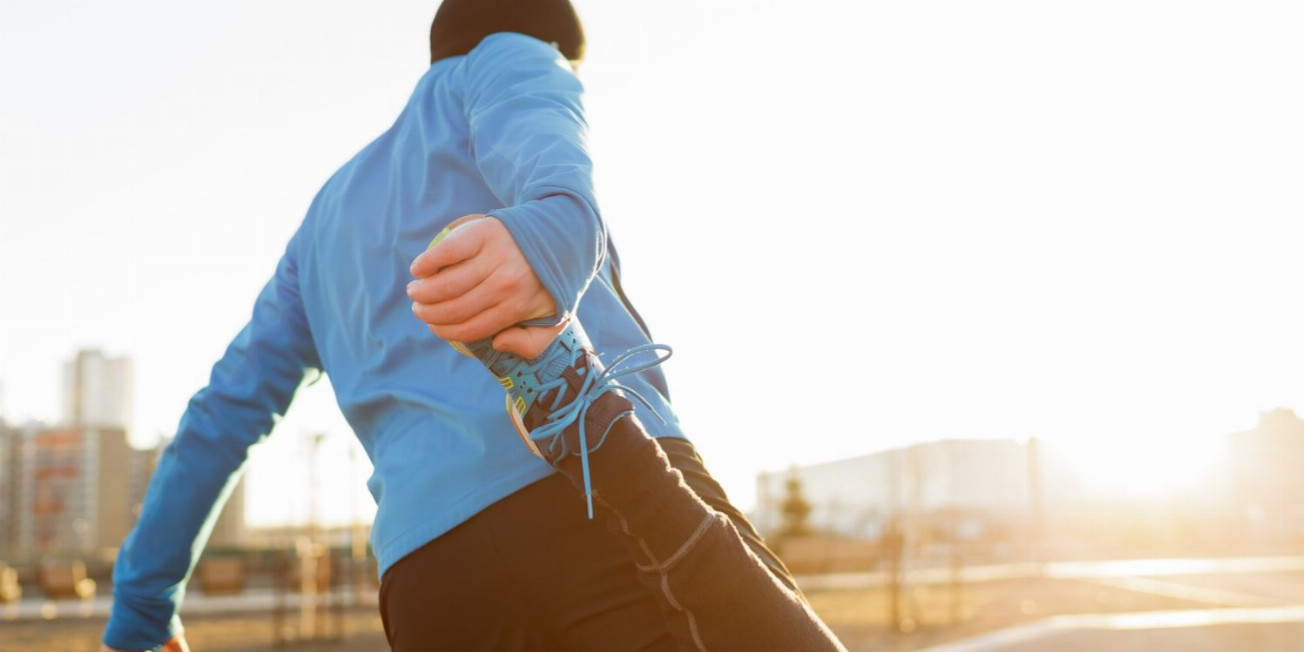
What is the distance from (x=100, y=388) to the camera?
4798 inches

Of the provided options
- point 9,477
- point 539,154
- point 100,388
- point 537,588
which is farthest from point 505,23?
point 100,388

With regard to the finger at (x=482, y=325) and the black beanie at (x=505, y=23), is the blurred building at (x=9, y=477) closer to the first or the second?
the black beanie at (x=505, y=23)

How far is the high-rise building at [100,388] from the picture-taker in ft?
394

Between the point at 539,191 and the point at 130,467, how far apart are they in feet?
350

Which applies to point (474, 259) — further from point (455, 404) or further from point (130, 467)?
point (130, 467)

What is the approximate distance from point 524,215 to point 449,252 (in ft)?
0.28

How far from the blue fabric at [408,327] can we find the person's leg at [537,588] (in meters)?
0.04

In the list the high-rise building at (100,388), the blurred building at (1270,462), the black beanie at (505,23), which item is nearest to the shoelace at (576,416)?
the black beanie at (505,23)

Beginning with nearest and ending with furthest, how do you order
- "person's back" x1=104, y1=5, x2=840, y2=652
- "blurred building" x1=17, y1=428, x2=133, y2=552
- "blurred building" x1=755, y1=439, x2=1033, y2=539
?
"person's back" x1=104, y1=5, x2=840, y2=652 → "blurred building" x1=755, y1=439, x2=1033, y2=539 → "blurred building" x1=17, y1=428, x2=133, y2=552

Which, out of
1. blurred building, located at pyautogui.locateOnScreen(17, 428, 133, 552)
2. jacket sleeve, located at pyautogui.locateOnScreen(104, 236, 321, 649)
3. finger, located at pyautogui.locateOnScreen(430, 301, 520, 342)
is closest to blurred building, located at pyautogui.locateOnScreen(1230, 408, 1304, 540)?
jacket sleeve, located at pyautogui.locateOnScreen(104, 236, 321, 649)

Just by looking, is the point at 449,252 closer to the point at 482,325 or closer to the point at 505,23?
the point at 482,325

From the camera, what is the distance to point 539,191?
106 cm

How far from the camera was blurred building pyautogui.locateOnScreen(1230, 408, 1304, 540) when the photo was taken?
49.1 m

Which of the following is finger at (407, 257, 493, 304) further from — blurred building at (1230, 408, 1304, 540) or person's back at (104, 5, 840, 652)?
blurred building at (1230, 408, 1304, 540)
